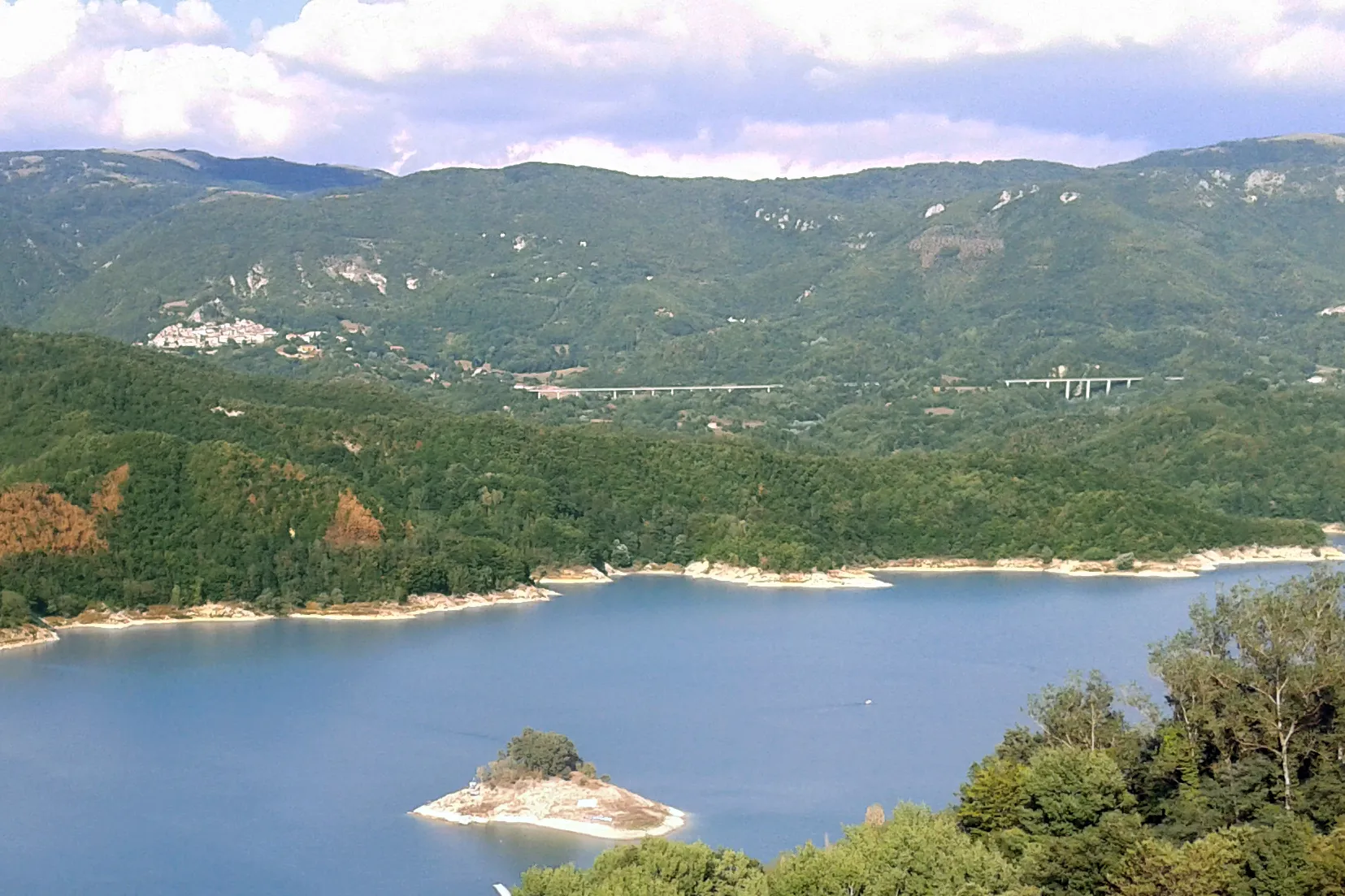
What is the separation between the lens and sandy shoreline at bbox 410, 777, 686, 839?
1428 inches

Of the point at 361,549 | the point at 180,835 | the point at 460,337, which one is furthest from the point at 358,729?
the point at 460,337

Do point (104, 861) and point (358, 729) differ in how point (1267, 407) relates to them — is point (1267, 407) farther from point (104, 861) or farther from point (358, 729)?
point (104, 861)

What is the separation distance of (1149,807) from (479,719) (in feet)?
59.7

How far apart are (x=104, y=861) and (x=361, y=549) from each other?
91.4 feet

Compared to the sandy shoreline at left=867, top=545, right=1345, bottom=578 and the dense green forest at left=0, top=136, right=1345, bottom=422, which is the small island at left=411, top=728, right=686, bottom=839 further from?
the dense green forest at left=0, top=136, right=1345, bottom=422

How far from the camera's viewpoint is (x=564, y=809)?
37.1m

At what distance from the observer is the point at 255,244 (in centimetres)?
16288

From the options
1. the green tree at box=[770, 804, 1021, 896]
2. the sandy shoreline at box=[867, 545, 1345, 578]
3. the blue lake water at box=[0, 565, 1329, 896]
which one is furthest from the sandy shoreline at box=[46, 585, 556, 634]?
the green tree at box=[770, 804, 1021, 896]

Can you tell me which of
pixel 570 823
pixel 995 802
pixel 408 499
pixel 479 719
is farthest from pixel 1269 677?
pixel 408 499

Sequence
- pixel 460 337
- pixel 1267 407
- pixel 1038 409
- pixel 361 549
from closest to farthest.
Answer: pixel 361 549
pixel 1267 407
pixel 1038 409
pixel 460 337

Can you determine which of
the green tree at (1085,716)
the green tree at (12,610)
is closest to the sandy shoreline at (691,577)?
the green tree at (12,610)

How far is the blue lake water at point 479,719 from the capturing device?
3531 cm

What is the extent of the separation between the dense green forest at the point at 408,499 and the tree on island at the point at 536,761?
897 inches

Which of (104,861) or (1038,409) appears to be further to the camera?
(1038,409)
